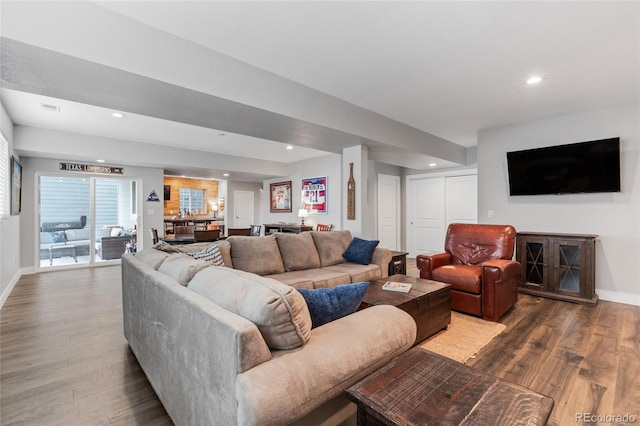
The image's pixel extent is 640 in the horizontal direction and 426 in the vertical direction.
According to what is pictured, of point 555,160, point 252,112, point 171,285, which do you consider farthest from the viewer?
point 555,160

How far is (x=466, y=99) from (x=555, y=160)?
1773mm

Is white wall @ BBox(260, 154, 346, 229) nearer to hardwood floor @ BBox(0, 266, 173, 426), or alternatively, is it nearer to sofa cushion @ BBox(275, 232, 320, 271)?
sofa cushion @ BBox(275, 232, 320, 271)

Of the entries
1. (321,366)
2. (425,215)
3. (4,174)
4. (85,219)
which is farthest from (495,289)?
(85,219)

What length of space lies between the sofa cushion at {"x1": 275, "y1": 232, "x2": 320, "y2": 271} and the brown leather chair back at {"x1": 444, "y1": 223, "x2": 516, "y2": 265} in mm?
1912

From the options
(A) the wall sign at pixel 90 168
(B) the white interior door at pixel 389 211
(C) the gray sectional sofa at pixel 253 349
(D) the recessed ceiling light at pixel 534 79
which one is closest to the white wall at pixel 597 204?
(D) the recessed ceiling light at pixel 534 79

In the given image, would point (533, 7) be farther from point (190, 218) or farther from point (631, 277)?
point (190, 218)

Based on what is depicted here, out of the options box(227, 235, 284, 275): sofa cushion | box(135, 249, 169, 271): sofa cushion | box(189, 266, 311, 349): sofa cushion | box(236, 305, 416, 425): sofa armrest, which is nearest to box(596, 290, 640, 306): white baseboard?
box(236, 305, 416, 425): sofa armrest

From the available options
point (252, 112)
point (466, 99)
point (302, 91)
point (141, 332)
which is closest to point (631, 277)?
point (466, 99)

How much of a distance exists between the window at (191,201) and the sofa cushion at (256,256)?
8176 millimetres

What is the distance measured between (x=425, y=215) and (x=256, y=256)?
517cm

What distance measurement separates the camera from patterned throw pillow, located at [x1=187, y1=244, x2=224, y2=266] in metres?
2.76

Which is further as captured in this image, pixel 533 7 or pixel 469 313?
pixel 469 313

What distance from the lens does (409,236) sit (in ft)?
24.5

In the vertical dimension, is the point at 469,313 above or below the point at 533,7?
below
